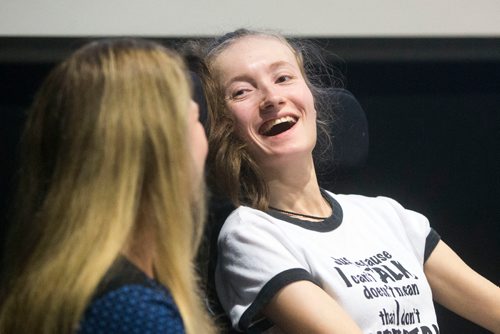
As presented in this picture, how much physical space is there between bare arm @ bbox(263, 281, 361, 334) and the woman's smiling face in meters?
0.30

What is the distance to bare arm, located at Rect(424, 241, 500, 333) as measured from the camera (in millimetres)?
1926

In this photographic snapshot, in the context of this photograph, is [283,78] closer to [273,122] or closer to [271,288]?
[273,122]

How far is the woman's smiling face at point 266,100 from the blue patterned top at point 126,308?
659 millimetres

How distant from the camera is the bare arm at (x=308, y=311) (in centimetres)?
162

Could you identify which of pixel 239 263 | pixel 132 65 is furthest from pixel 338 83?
pixel 132 65

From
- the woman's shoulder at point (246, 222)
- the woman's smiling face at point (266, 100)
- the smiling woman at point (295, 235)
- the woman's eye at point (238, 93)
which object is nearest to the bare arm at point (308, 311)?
the smiling woman at point (295, 235)

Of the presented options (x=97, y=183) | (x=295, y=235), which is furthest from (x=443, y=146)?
(x=97, y=183)

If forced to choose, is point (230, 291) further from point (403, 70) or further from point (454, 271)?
point (403, 70)

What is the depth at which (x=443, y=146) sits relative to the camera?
2.45 meters

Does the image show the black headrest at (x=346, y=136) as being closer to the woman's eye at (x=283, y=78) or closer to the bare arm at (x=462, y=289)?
the woman's eye at (x=283, y=78)

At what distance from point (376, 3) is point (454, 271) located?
2.09ft

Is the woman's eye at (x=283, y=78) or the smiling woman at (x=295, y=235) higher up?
the woman's eye at (x=283, y=78)

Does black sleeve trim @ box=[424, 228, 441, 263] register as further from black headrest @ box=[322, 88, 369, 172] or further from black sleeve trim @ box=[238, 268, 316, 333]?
black sleeve trim @ box=[238, 268, 316, 333]

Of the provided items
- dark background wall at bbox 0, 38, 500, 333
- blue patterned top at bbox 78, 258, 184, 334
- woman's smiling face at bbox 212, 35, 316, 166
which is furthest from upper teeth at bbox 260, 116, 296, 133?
blue patterned top at bbox 78, 258, 184, 334
